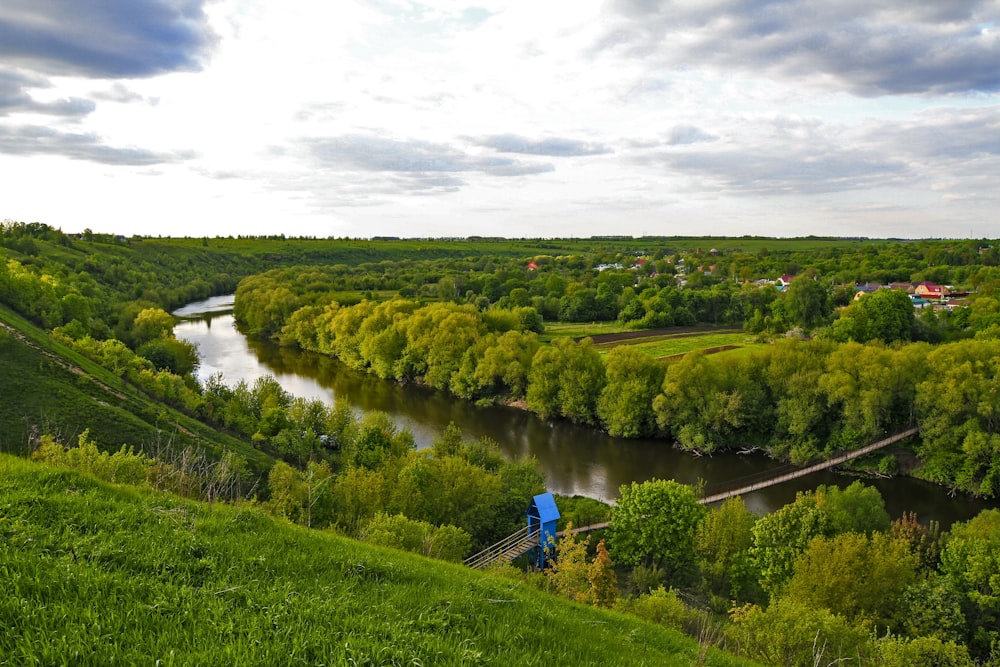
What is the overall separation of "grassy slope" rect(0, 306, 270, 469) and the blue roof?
44.3 ft

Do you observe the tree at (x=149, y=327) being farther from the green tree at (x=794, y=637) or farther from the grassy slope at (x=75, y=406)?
the green tree at (x=794, y=637)

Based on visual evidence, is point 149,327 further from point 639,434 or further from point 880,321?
point 880,321

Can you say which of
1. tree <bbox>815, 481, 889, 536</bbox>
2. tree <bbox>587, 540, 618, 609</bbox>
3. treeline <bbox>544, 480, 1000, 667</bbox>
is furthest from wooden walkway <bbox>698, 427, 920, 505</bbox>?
tree <bbox>587, 540, 618, 609</bbox>

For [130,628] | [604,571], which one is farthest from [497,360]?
[130,628]

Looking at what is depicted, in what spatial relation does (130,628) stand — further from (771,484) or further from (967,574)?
(771,484)

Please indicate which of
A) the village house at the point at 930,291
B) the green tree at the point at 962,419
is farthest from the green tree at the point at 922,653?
the village house at the point at 930,291

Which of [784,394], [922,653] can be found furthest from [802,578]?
[784,394]

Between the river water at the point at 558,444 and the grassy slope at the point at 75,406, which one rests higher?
the grassy slope at the point at 75,406

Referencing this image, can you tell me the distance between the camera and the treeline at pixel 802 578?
44.8ft

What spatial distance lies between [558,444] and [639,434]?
20.8 feet

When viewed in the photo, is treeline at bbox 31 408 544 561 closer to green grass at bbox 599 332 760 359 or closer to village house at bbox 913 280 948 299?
green grass at bbox 599 332 760 359

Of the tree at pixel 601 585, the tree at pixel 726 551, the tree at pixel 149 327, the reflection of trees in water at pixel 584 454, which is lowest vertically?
the reflection of trees in water at pixel 584 454

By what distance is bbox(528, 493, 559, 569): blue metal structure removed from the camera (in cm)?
2175

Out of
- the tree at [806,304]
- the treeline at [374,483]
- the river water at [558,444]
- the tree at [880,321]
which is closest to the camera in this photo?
the treeline at [374,483]
